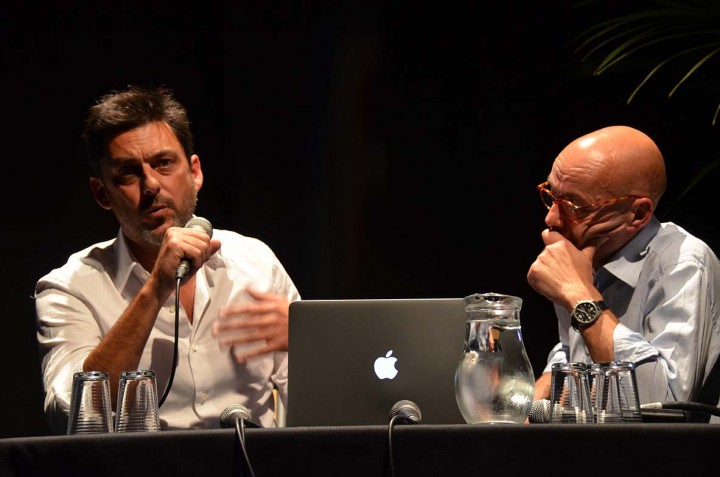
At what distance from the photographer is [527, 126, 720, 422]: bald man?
75.9 inches

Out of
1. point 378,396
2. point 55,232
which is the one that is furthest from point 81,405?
point 55,232

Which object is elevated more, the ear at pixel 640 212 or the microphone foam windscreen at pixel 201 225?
the ear at pixel 640 212

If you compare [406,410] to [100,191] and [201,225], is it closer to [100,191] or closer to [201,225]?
[201,225]

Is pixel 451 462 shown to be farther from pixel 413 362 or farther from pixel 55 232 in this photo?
pixel 55 232

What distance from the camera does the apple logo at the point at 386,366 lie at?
1.64 m

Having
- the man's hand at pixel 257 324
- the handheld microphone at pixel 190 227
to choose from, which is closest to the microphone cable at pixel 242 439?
the handheld microphone at pixel 190 227

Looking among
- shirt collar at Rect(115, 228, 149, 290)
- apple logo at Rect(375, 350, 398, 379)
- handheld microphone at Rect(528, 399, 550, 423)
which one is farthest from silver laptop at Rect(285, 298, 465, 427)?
shirt collar at Rect(115, 228, 149, 290)

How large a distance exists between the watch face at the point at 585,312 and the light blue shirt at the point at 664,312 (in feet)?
0.21

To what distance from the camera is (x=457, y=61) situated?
3.18 metres

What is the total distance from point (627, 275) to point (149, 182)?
1224 mm

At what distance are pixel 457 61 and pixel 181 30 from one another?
0.94m

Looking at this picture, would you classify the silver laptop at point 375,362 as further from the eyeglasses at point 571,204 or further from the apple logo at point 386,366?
the eyeglasses at point 571,204

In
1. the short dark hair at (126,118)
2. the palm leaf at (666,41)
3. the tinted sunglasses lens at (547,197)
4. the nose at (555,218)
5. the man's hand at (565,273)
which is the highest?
the palm leaf at (666,41)

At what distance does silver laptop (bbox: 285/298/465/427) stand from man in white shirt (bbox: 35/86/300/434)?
629 millimetres
